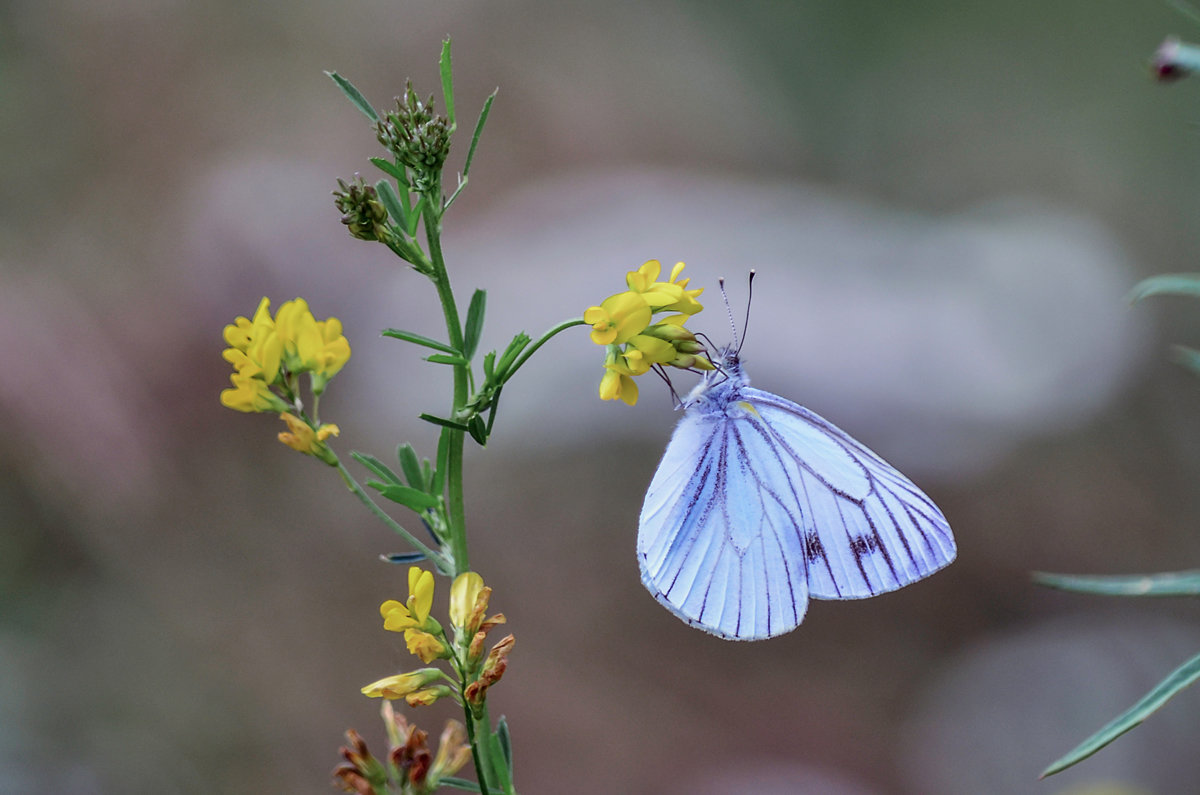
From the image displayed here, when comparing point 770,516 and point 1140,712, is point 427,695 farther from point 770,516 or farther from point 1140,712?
point 770,516

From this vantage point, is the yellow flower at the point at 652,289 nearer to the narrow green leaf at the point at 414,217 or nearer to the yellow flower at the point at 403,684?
the narrow green leaf at the point at 414,217

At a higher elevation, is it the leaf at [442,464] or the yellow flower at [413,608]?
the leaf at [442,464]

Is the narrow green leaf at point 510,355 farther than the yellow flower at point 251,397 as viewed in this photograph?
No

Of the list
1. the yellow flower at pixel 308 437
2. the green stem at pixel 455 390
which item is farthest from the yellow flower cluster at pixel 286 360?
the green stem at pixel 455 390

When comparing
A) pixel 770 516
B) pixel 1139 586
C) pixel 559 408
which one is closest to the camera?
pixel 1139 586

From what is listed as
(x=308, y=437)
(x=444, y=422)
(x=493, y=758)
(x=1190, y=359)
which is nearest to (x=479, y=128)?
(x=444, y=422)
